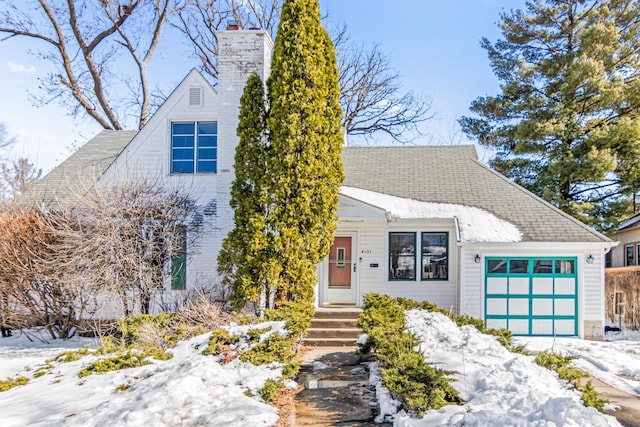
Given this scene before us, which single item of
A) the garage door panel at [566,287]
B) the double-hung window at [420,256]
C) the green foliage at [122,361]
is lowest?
the green foliage at [122,361]

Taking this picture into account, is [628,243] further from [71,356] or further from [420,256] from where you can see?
[71,356]

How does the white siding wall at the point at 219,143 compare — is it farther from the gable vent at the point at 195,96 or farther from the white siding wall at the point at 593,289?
the white siding wall at the point at 593,289

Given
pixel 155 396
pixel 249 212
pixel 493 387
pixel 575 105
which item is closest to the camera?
pixel 493 387

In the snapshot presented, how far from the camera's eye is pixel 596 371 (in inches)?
340

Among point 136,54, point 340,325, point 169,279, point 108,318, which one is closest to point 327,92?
point 340,325

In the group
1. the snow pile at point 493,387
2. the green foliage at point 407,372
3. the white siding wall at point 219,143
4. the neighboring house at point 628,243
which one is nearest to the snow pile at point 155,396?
the green foliage at point 407,372

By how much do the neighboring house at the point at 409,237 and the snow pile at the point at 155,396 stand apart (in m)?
5.02

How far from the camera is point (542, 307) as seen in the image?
12.1 metres

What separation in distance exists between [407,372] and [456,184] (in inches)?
376

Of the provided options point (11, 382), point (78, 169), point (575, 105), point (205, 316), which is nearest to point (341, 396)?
point (205, 316)

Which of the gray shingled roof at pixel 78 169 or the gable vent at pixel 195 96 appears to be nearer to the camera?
the gable vent at pixel 195 96

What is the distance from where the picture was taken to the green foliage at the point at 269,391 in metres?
5.58

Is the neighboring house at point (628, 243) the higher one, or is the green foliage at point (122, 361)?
the neighboring house at point (628, 243)

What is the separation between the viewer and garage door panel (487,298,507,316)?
1215cm
